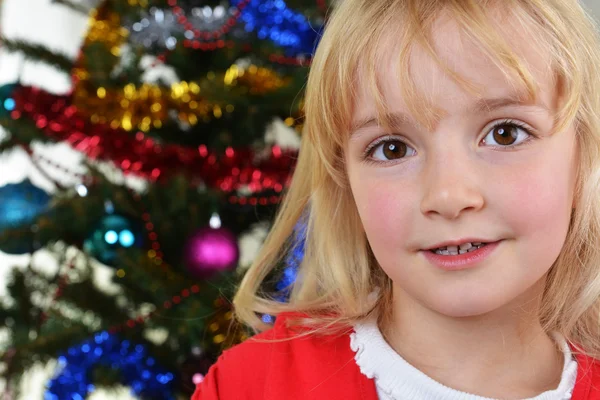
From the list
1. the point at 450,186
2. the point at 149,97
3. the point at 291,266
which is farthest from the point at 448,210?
the point at 149,97

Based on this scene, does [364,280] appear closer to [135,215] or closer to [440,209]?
[440,209]

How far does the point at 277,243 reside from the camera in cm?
105

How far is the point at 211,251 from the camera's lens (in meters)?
1.27

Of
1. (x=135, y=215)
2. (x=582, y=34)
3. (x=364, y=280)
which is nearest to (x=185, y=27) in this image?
(x=135, y=215)

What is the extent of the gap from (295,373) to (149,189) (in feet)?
1.75

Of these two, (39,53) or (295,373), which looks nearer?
(295,373)

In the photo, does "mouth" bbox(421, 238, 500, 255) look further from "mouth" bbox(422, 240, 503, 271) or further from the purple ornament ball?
the purple ornament ball

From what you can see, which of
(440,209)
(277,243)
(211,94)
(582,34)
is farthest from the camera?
(211,94)

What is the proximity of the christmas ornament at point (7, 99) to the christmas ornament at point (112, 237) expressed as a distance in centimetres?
27

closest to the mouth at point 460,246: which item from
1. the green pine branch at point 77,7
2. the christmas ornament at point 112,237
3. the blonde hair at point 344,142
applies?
the blonde hair at point 344,142

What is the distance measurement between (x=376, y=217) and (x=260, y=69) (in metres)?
0.62

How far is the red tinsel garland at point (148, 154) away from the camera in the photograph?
130 cm

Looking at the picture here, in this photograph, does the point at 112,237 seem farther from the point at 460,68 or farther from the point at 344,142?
the point at 460,68

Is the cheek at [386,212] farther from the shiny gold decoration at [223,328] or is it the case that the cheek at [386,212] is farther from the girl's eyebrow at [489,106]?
the shiny gold decoration at [223,328]
